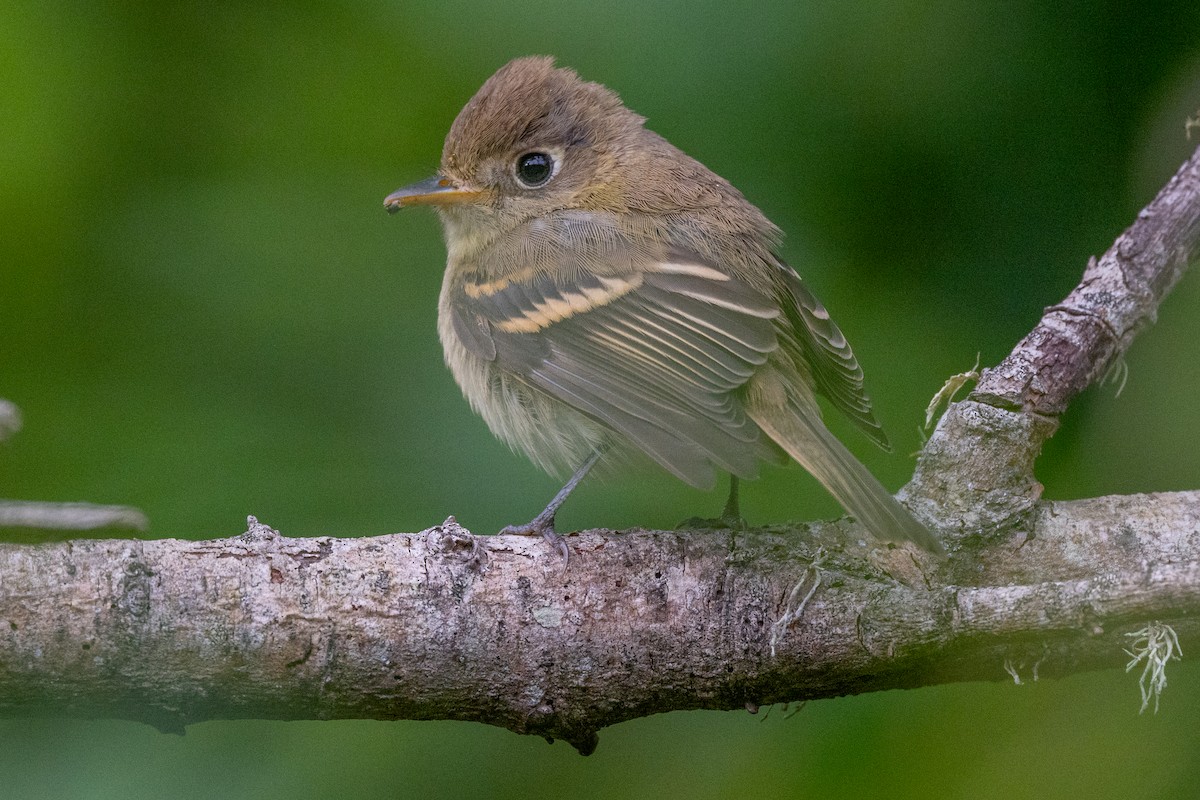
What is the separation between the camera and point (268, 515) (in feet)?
9.98

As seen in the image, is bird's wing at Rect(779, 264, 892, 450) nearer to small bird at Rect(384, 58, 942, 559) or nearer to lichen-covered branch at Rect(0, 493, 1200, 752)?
small bird at Rect(384, 58, 942, 559)

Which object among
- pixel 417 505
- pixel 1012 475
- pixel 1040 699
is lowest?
pixel 1040 699

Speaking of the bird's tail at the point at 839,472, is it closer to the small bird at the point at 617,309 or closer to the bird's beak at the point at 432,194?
the small bird at the point at 617,309

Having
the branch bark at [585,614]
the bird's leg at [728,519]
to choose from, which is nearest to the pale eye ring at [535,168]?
the bird's leg at [728,519]

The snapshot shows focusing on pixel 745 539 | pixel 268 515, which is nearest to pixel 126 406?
pixel 268 515

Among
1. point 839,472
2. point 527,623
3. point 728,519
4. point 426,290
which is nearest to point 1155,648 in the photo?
point 839,472

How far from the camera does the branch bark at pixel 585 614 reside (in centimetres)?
238

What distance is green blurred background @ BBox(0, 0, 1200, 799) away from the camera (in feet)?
9.76

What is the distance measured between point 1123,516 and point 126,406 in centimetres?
254

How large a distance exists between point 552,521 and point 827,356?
96 cm

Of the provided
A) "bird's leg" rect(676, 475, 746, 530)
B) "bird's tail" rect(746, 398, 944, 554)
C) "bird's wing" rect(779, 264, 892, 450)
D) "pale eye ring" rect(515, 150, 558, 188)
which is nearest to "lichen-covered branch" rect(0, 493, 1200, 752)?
"bird's tail" rect(746, 398, 944, 554)

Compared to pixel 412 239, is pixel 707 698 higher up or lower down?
lower down

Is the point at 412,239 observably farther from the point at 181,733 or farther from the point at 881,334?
Answer: the point at 181,733

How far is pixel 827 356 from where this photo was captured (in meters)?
3.35
